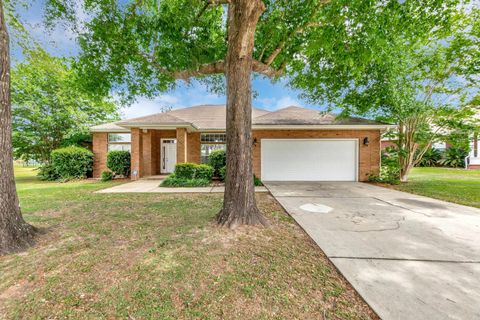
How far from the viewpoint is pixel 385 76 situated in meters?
7.79

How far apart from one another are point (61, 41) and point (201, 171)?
626cm

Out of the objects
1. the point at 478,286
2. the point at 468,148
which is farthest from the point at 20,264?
the point at 468,148

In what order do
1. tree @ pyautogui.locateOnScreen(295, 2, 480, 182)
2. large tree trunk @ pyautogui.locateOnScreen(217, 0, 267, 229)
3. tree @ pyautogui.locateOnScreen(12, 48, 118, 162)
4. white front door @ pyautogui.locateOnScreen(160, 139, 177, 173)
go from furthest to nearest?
white front door @ pyautogui.locateOnScreen(160, 139, 177, 173) < tree @ pyautogui.locateOnScreen(12, 48, 118, 162) < tree @ pyautogui.locateOnScreen(295, 2, 480, 182) < large tree trunk @ pyautogui.locateOnScreen(217, 0, 267, 229)

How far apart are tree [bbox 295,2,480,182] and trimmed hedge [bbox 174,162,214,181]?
5.60 m

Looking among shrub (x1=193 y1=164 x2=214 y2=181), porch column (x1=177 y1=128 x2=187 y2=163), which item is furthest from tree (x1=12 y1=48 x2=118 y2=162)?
shrub (x1=193 y1=164 x2=214 y2=181)

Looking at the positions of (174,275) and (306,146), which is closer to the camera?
(174,275)

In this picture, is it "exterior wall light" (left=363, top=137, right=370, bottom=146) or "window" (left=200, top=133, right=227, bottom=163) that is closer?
"exterior wall light" (left=363, top=137, right=370, bottom=146)

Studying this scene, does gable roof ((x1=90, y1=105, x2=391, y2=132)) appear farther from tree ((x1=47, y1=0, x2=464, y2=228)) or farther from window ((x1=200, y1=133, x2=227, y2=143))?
tree ((x1=47, y1=0, x2=464, y2=228))

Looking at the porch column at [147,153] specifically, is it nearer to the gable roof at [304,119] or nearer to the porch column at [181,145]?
the porch column at [181,145]

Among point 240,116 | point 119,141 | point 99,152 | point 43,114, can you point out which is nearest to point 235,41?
point 240,116

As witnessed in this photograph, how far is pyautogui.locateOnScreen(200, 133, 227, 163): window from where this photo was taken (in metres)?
11.8

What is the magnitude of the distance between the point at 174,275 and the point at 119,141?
486 inches

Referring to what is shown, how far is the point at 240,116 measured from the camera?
3609 millimetres

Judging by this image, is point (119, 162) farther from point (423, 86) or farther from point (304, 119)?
point (423, 86)
